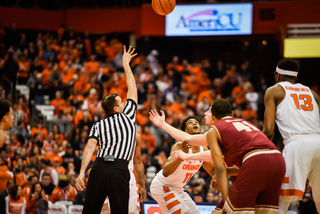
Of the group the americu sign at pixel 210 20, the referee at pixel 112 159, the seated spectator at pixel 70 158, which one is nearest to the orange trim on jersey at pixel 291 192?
the referee at pixel 112 159

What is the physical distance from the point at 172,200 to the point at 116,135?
1707mm

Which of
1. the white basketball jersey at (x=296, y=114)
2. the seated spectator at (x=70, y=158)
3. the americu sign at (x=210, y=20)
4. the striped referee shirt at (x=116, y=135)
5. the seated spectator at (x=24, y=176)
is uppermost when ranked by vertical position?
the americu sign at (x=210, y=20)

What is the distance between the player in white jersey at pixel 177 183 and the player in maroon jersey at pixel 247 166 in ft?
6.09

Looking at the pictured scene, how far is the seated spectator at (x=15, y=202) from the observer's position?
9461 millimetres

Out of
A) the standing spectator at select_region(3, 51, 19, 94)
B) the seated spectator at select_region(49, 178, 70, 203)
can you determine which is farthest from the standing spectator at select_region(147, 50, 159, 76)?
the seated spectator at select_region(49, 178, 70, 203)

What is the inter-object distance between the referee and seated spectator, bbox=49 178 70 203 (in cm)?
491

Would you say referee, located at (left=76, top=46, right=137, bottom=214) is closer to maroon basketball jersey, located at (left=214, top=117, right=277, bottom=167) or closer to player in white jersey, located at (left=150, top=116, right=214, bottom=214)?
player in white jersey, located at (left=150, top=116, right=214, bottom=214)

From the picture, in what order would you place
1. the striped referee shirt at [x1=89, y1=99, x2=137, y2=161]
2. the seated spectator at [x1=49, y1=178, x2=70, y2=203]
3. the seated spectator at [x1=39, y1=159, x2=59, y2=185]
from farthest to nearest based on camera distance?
the seated spectator at [x1=39, y1=159, x2=59, y2=185] → the seated spectator at [x1=49, y1=178, x2=70, y2=203] → the striped referee shirt at [x1=89, y1=99, x2=137, y2=161]

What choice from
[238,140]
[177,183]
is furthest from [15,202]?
[238,140]

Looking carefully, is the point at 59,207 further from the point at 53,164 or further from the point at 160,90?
the point at 160,90

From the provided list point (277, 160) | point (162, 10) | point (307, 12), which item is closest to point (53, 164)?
point (162, 10)

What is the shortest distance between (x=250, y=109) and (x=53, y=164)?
23.3ft

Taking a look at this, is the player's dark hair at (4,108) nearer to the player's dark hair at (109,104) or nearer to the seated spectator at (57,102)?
the player's dark hair at (109,104)

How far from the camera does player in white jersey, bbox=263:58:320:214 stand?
16.5ft
